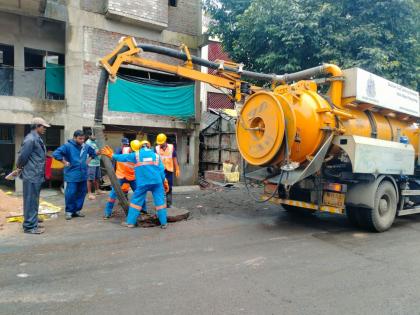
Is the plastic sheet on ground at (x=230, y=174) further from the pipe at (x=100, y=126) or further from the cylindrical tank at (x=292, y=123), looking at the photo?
the pipe at (x=100, y=126)

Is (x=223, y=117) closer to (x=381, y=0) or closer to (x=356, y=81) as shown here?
(x=381, y=0)

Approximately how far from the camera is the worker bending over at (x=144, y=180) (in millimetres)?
6422

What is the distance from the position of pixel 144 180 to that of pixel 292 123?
267cm

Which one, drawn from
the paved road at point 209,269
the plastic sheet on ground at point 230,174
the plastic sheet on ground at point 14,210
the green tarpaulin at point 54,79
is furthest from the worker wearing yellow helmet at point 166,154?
the plastic sheet on ground at point 230,174

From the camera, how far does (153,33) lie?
39.7 feet

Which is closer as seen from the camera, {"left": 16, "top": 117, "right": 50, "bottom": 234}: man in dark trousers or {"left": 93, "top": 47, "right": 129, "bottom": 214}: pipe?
{"left": 16, "top": 117, "right": 50, "bottom": 234}: man in dark trousers

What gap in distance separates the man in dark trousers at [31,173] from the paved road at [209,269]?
0.90 ft

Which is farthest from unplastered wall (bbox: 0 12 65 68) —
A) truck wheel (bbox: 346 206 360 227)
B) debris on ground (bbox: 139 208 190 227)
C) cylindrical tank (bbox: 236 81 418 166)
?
truck wheel (bbox: 346 206 360 227)

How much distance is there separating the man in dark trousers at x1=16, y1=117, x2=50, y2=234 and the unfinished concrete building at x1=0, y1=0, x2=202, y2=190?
4565 mm

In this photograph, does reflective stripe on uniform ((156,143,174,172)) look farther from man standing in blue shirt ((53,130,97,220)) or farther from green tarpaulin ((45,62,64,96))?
green tarpaulin ((45,62,64,96))

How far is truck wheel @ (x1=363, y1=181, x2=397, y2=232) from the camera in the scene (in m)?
6.52

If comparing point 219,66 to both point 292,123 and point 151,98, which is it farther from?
point 151,98

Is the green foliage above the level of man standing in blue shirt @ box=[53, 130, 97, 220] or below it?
above

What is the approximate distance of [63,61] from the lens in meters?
11.7
